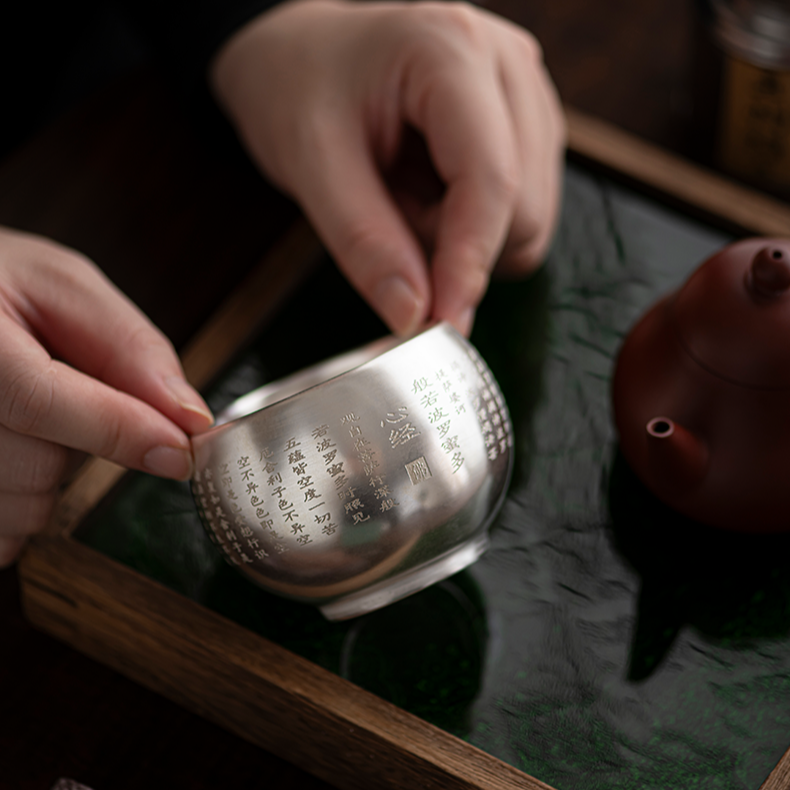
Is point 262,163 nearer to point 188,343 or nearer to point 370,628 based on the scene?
point 188,343

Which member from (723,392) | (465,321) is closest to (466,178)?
(465,321)

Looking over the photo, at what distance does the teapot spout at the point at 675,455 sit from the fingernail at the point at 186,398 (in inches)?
7.9

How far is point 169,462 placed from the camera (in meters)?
0.41

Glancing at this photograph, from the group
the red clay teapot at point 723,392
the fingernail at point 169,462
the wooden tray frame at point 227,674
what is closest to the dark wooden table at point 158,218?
the wooden tray frame at point 227,674

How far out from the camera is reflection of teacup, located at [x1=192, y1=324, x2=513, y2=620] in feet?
1.18

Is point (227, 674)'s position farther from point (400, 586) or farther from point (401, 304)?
point (401, 304)

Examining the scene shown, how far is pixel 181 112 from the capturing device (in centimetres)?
67

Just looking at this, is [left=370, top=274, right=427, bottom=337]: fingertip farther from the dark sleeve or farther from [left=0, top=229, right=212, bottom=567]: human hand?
the dark sleeve

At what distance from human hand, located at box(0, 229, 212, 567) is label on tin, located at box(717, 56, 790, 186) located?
16.1 inches

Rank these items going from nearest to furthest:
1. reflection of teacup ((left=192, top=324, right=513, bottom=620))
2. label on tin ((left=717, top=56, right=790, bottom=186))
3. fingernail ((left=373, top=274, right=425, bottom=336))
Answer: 1. reflection of teacup ((left=192, top=324, right=513, bottom=620))
2. fingernail ((left=373, top=274, right=425, bottom=336))
3. label on tin ((left=717, top=56, right=790, bottom=186))

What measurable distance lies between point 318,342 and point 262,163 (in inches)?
5.5

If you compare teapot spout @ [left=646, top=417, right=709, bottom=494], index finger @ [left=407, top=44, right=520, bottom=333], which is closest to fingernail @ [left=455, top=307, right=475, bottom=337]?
index finger @ [left=407, top=44, right=520, bottom=333]

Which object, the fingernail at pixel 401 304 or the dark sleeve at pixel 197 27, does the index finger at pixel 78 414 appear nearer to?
the fingernail at pixel 401 304

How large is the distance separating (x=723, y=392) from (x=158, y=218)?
1.30 ft
